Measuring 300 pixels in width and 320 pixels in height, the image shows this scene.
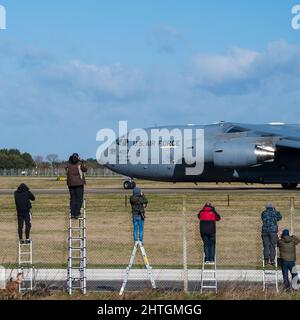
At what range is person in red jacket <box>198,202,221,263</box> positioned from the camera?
2303cm

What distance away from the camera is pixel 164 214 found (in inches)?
1462

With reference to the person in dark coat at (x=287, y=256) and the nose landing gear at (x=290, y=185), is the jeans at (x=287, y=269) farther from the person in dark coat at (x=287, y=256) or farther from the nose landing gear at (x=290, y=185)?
the nose landing gear at (x=290, y=185)

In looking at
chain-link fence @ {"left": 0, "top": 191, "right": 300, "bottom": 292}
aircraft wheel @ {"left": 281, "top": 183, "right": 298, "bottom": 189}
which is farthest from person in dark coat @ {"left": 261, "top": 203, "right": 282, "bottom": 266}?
aircraft wheel @ {"left": 281, "top": 183, "right": 298, "bottom": 189}

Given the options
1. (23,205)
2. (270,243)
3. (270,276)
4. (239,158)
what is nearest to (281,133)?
(239,158)

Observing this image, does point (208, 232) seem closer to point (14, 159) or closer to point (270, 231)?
point (270, 231)

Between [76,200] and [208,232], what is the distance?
145 inches

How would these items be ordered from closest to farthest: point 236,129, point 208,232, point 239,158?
1. point 208,232
2. point 239,158
3. point 236,129

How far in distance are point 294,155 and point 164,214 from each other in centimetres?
1812

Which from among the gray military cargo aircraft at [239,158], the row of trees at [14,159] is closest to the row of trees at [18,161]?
the row of trees at [14,159]

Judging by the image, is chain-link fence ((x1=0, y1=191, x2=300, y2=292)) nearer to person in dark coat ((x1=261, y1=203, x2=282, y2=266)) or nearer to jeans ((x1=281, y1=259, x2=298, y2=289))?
person in dark coat ((x1=261, y1=203, x2=282, y2=266))

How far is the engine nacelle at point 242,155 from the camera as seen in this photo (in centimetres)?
5259

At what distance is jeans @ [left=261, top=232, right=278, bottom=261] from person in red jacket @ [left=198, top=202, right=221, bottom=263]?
148 centimetres

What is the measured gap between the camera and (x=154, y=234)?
101 ft
